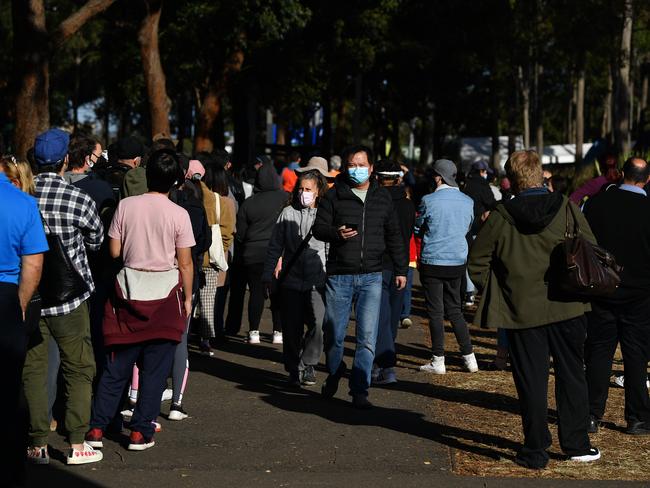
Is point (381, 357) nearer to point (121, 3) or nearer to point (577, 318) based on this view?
point (577, 318)

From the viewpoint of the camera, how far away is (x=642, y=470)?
7.15 m

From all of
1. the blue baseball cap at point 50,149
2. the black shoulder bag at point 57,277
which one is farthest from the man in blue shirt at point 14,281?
the blue baseball cap at point 50,149

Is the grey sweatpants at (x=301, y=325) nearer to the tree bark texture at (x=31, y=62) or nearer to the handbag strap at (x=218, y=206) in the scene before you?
the handbag strap at (x=218, y=206)

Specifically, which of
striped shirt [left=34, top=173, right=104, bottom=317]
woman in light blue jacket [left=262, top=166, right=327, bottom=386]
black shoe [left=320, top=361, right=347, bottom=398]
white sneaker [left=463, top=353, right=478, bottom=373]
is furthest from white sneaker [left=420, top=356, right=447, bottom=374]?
striped shirt [left=34, top=173, right=104, bottom=317]

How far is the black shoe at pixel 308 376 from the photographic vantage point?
9898 millimetres

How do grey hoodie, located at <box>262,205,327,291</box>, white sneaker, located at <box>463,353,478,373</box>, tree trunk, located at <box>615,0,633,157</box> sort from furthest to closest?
tree trunk, located at <box>615,0,633,157</box> → white sneaker, located at <box>463,353,478,373</box> → grey hoodie, located at <box>262,205,327,291</box>

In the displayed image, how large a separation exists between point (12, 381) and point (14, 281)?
0.48 m

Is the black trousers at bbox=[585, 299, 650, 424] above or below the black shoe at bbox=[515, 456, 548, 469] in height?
above

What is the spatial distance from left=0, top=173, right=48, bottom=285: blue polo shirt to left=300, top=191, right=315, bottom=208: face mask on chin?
4.17m

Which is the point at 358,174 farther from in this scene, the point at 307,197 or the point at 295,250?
the point at 295,250

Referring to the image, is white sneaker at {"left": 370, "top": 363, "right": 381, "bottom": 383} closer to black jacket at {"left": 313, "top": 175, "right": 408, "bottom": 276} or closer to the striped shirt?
black jacket at {"left": 313, "top": 175, "right": 408, "bottom": 276}

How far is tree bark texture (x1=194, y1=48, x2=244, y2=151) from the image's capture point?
26.6 metres

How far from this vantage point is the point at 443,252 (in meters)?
10.6

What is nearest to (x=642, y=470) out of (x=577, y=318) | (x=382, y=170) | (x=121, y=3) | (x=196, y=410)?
(x=577, y=318)
